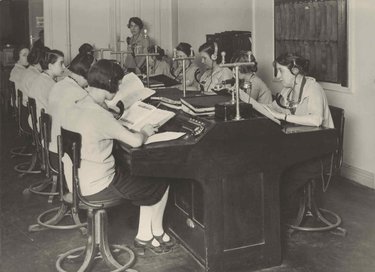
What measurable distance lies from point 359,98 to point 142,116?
2.32 metres

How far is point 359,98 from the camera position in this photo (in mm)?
4750

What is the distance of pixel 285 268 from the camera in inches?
124

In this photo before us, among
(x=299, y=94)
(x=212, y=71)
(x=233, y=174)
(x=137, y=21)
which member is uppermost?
(x=137, y=21)

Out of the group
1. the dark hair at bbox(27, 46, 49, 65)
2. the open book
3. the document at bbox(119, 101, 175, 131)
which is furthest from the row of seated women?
the dark hair at bbox(27, 46, 49, 65)

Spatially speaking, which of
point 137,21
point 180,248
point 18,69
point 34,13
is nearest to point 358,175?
point 180,248

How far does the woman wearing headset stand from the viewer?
3.54 m

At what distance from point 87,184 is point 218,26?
5295 millimetres

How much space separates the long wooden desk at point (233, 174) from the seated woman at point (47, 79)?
184 centimetres

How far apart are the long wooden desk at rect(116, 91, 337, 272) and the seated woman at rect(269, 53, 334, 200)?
30cm

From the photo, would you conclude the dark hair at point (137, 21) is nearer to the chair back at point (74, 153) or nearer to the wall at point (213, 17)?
the wall at point (213, 17)

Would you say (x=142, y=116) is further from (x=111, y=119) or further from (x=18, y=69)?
(x=18, y=69)

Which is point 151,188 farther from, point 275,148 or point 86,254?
point 275,148

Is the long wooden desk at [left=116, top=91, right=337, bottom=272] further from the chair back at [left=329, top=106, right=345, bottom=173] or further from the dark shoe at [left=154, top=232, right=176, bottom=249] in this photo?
the chair back at [left=329, top=106, right=345, bottom=173]

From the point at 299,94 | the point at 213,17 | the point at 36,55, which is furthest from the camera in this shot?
the point at 213,17
